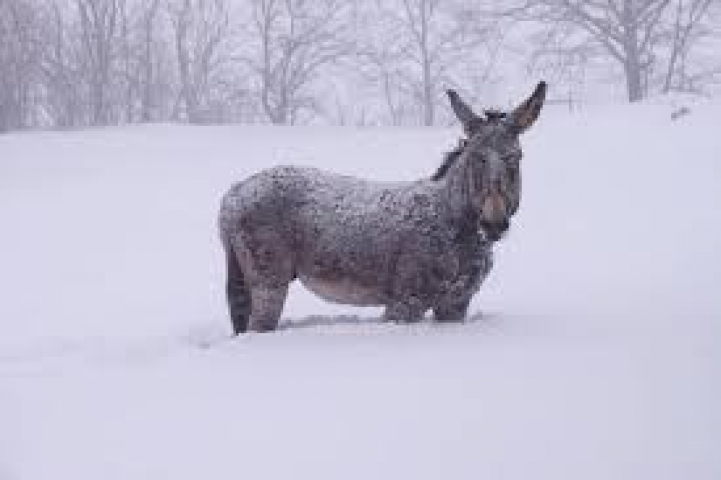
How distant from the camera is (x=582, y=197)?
1176 centimetres

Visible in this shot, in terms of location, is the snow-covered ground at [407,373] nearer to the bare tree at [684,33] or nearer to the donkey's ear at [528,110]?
the donkey's ear at [528,110]

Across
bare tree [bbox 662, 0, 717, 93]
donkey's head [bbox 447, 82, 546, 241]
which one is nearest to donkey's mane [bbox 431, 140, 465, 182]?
donkey's head [bbox 447, 82, 546, 241]

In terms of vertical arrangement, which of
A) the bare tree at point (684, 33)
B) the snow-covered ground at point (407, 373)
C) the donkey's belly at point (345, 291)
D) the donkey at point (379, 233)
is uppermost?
the bare tree at point (684, 33)

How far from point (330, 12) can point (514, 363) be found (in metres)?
28.8

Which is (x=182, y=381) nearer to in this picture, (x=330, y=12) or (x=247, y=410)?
(x=247, y=410)

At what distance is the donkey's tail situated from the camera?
5480 mm

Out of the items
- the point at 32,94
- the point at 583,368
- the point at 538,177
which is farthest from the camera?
the point at 32,94

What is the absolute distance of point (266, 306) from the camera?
528 cm

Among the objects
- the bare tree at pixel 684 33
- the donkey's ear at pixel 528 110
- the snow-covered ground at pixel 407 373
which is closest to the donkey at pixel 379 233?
the donkey's ear at pixel 528 110

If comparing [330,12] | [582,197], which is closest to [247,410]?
[582,197]

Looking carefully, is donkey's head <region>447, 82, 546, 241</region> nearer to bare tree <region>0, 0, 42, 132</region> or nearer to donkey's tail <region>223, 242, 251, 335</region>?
donkey's tail <region>223, 242, 251, 335</region>

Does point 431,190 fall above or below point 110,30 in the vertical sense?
below

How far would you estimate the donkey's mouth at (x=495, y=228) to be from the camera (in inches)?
185

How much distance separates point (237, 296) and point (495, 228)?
168 centimetres
